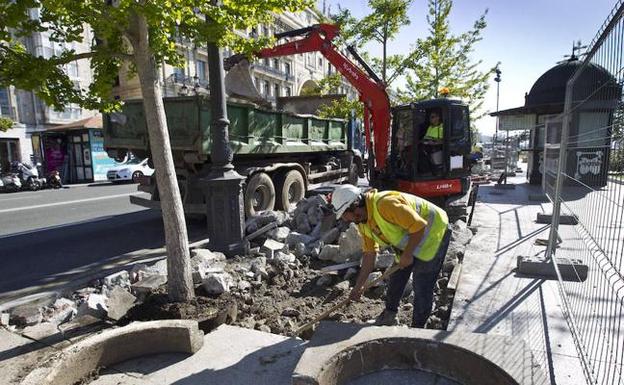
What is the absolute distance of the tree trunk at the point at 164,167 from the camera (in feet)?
11.5

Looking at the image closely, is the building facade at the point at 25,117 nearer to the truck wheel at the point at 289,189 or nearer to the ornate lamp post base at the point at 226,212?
the truck wheel at the point at 289,189

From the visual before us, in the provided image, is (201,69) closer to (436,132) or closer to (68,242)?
(68,242)

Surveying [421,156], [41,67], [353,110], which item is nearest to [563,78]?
[353,110]

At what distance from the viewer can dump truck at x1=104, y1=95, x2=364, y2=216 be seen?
6.93 m

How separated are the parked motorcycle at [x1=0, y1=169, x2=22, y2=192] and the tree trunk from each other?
17.4 meters

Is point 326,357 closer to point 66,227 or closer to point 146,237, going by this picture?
point 146,237

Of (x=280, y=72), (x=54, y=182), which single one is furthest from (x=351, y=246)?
(x=280, y=72)

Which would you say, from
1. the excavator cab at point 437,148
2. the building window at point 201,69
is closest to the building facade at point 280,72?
the building window at point 201,69

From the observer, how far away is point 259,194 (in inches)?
317

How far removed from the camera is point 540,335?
10.4 feet

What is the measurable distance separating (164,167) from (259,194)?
14.3 feet

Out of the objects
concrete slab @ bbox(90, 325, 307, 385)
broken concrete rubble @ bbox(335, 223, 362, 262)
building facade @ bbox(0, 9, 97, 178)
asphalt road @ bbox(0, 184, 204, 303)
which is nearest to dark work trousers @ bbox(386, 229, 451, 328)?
concrete slab @ bbox(90, 325, 307, 385)

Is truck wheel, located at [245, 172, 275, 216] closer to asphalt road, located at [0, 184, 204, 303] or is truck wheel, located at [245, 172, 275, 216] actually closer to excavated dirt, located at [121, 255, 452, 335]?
asphalt road, located at [0, 184, 204, 303]

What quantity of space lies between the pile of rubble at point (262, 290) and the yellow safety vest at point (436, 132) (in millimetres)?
1924
